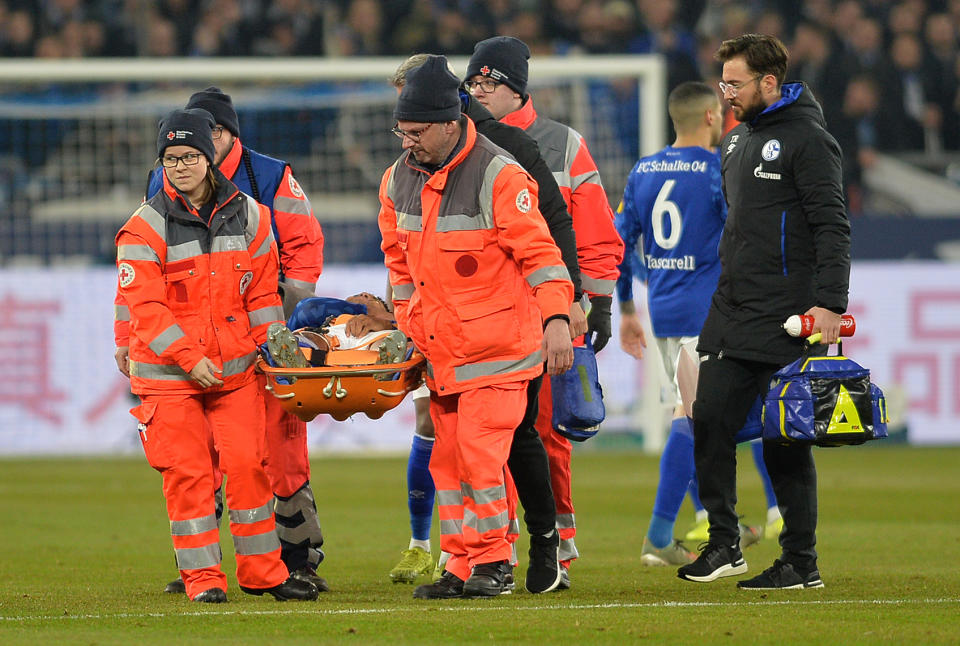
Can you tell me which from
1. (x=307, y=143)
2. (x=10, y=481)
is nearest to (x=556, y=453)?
(x=10, y=481)

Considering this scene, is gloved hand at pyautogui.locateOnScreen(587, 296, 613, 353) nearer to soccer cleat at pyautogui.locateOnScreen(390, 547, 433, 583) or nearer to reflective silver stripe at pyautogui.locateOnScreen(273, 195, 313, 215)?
soccer cleat at pyautogui.locateOnScreen(390, 547, 433, 583)

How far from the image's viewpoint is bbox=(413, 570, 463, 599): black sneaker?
6172mm

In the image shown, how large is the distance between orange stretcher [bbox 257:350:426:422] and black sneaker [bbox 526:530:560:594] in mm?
895

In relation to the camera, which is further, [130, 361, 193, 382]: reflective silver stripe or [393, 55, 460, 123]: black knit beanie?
[130, 361, 193, 382]: reflective silver stripe

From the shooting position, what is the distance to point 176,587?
21.6 feet

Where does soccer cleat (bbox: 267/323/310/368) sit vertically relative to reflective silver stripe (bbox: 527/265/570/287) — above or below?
below

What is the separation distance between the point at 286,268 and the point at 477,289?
4.16 ft

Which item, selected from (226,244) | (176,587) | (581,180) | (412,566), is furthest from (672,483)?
(226,244)

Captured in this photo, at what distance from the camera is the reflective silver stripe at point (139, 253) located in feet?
19.7

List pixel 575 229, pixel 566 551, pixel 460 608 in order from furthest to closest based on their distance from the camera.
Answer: pixel 575 229 < pixel 566 551 < pixel 460 608

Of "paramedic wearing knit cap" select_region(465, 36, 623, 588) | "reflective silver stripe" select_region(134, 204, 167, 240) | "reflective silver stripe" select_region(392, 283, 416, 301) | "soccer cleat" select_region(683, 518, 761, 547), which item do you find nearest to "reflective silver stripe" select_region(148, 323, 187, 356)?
"reflective silver stripe" select_region(134, 204, 167, 240)

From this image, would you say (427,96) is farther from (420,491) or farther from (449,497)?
(420,491)

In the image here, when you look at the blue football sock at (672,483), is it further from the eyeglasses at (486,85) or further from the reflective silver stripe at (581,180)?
the eyeglasses at (486,85)

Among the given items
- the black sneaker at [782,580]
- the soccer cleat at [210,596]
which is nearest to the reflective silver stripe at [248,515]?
the soccer cleat at [210,596]
